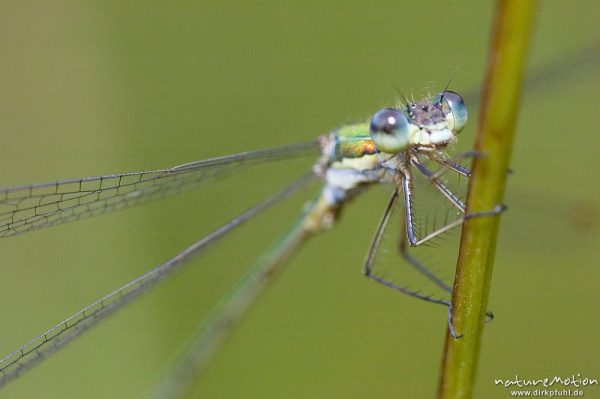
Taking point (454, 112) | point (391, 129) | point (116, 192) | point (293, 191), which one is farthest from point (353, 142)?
point (116, 192)

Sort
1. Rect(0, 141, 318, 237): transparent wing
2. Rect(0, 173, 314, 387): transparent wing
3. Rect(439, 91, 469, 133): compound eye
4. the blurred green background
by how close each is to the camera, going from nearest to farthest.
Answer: Rect(439, 91, 469, 133): compound eye, Rect(0, 173, 314, 387): transparent wing, Rect(0, 141, 318, 237): transparent wing, the blurred green background

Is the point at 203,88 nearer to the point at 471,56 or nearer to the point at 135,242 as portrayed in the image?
the point at 135,242

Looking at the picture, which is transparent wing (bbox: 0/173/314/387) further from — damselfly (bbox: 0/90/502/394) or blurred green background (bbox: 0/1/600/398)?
blurred green background (bbox: 0/1/600/398)

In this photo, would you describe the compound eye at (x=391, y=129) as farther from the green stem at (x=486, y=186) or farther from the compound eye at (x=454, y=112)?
the green stem at (x=486, y=186)

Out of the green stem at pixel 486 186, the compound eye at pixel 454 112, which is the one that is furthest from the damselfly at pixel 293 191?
the green stem at pixel 486 186

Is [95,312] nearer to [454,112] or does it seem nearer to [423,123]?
[423,123]

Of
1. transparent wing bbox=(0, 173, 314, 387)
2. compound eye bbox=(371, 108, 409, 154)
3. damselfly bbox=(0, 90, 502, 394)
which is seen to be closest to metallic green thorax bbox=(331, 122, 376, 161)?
damselfly bbox=(0, 90, 502, 394)
